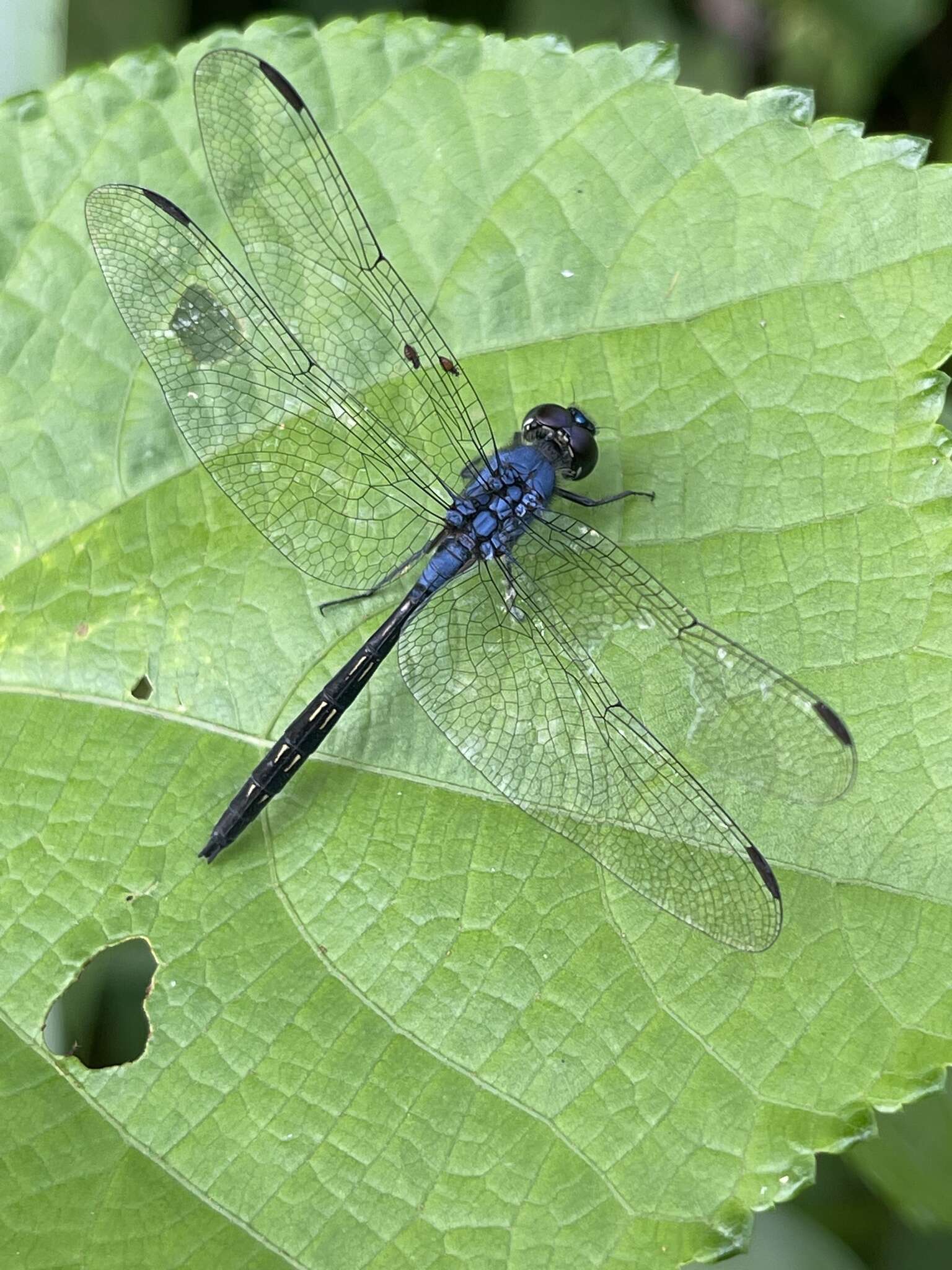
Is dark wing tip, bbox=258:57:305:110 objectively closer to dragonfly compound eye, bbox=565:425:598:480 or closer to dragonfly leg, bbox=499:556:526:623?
dragonfly compound eye, bbox=565:425:598:480

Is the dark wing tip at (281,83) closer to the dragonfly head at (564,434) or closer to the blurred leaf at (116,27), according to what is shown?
the dragonfly head at (564,434)

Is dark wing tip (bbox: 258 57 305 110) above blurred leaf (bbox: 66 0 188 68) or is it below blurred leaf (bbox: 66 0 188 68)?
above

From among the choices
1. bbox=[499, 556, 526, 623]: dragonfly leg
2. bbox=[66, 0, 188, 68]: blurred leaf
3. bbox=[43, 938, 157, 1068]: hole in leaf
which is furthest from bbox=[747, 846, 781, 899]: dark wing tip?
bbox=[66, 0, 188, 68]: blurred leaf

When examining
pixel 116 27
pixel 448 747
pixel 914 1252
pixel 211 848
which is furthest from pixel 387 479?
pixel 914 1252

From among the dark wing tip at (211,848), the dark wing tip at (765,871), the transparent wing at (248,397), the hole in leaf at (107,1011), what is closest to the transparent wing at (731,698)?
the dark wing tip at (765,871)

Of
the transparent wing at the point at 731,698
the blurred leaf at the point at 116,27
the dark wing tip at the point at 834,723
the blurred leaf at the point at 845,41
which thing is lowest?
the transparent wing at the point at 731,698

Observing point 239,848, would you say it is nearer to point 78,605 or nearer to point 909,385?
point 78,605

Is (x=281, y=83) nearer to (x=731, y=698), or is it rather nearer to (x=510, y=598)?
(x=510, y=598)
